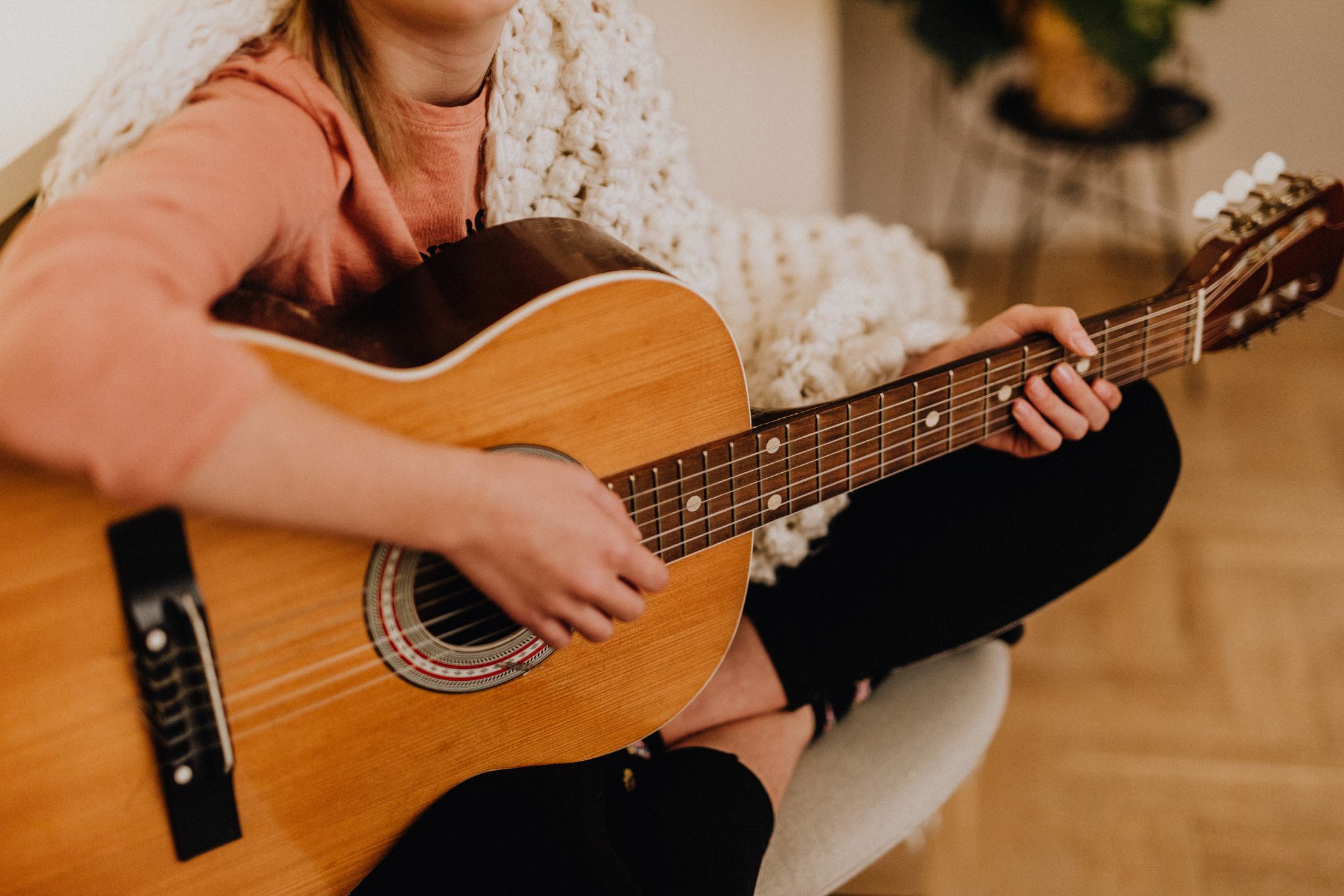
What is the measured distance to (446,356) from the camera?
61 cm

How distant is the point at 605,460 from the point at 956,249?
207cm

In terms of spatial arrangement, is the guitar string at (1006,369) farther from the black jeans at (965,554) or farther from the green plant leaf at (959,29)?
the green plant leaf at (959,29)

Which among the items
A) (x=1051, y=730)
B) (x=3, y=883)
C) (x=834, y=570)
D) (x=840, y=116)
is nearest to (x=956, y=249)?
(x=840, y=116)

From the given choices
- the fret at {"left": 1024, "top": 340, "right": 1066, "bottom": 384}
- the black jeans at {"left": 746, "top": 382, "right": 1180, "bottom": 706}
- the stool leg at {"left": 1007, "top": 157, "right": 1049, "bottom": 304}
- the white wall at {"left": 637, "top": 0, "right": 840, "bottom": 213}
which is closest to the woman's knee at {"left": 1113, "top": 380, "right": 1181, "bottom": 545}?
the black jeans at {"left": 746, "top": 382, "right": 1180, "bottom": 706}

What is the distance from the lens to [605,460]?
67 centimetres

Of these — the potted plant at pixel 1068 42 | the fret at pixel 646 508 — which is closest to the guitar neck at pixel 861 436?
the fret at pixel 646 508

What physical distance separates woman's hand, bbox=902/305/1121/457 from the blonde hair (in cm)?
55

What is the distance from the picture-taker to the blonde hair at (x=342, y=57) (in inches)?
26.1

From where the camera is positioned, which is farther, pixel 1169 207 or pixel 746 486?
pixel 1169 207

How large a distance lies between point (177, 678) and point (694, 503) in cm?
36

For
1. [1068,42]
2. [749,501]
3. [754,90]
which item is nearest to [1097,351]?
[749,501]

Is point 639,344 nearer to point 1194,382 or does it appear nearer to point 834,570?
point 834,570

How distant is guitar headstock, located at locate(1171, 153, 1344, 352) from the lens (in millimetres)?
863

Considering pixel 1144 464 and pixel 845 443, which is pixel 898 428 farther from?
pixel 1144 464
